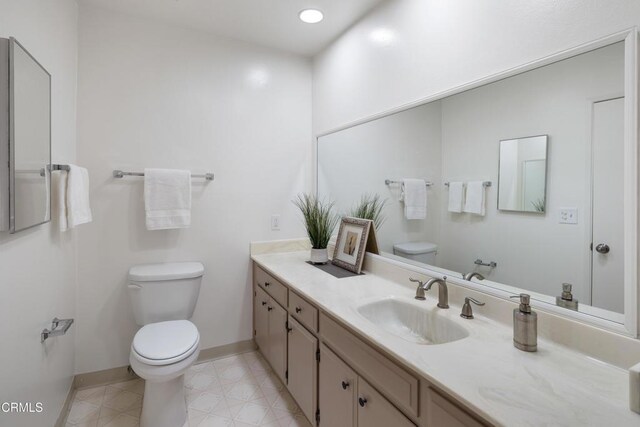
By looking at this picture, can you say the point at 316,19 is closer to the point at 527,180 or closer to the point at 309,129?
the point at 309,129

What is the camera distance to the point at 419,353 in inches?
38.0

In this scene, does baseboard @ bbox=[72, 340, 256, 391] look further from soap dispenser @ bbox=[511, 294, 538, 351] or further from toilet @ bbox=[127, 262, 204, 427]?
soap dispenser @ bbox=[511, 294, 538, 351]

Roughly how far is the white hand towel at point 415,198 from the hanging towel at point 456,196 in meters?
0.17

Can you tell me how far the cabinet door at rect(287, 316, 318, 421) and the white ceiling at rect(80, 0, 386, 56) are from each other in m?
1.94

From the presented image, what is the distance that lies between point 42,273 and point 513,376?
1874 millimetres

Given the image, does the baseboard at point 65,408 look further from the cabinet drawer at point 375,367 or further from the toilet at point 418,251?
the toilet at point 418,251

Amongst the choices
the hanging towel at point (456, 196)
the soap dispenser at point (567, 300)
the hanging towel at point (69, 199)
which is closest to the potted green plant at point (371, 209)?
the hanging towel at point (456, 196)

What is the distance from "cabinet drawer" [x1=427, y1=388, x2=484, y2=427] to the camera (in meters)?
0.77

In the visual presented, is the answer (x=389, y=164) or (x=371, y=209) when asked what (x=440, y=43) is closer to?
(x=389, y=164)

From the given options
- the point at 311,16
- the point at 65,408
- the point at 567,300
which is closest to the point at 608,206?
the point at 567,300

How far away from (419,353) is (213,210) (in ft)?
6.07

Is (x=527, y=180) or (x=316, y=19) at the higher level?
(x=316, y=19)

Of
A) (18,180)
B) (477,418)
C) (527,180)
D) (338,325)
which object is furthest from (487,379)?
(18,180)

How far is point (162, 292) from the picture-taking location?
6.51 feet
